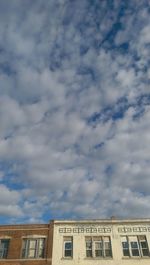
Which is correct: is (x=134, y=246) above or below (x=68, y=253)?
above

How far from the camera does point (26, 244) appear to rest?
86.7 feet

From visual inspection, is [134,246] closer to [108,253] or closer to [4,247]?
[108,253]

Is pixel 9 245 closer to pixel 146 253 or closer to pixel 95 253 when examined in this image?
pixel 95 253

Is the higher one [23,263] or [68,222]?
[68,222]

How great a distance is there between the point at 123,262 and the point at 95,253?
2.95 metres

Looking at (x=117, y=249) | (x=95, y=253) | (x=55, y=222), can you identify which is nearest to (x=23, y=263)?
(x=55, y=222)

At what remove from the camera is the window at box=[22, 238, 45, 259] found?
84.2ft

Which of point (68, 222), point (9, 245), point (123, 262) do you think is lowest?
point (123, 262)

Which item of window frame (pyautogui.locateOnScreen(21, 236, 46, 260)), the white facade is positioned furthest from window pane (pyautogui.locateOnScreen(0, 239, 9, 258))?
the white facade

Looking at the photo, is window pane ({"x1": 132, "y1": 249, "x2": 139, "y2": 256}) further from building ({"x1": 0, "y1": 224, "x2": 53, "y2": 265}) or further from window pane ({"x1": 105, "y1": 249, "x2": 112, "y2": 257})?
building ({"x1": 0, "y1": 224, "x2": 53, "y2": 265})

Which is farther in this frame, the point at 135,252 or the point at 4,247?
the point at 4,247

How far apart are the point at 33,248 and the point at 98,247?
7.00 meters

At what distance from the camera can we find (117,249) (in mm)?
25719

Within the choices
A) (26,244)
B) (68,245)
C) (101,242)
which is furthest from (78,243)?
(26,244)
